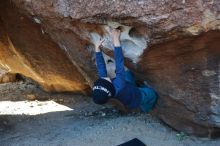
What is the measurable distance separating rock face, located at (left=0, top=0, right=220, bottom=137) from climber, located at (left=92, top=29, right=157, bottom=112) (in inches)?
4.6

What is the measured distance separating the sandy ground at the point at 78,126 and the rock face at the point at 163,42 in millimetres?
229

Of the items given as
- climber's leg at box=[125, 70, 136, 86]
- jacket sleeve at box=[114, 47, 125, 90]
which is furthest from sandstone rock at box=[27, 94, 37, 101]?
jacket sleeve at box=[114, 47, 125, 90]

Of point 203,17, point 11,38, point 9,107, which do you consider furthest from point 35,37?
point 203,17

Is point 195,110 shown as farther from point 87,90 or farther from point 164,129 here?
point 87,90

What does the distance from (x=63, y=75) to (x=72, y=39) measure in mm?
1940

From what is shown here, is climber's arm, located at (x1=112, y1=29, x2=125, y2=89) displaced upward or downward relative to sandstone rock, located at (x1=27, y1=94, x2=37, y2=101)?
upward

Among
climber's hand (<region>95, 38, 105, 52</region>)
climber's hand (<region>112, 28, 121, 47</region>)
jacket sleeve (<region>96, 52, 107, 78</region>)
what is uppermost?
climber's hand (<region>112, 28, 121, 47</region>)

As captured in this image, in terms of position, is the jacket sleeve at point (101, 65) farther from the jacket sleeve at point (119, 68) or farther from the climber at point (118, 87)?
the jacket sleeve at point (119, 68)

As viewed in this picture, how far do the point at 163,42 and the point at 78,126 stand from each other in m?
2.07

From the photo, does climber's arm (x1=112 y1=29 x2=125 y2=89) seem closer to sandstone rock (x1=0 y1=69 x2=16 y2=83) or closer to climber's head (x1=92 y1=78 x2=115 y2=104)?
climber's head (x1=92 y1=78 x2=115 y2=104)

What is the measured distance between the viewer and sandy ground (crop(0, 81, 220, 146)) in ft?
16.4

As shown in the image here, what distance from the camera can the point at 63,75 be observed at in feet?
23.0

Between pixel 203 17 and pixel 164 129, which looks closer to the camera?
pixel 203 17

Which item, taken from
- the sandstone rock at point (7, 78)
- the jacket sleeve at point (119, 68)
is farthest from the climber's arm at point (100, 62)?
the sandstone rock at point (7, 78)
